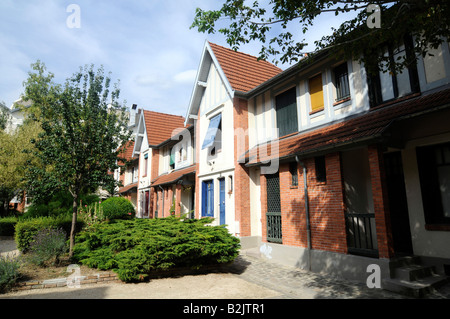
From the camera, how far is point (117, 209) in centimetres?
1869

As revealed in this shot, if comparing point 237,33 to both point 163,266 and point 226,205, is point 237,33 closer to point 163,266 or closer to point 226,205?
point 163,266

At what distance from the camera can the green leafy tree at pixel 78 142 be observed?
372 inches

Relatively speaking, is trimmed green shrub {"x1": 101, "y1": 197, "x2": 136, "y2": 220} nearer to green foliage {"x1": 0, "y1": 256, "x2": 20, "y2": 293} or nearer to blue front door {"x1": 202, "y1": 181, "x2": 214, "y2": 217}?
blue front door {"x1": 202, "y1": 181, "x2": 214, "y2": 217}

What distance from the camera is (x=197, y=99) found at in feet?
54.3

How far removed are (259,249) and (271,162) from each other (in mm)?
3794

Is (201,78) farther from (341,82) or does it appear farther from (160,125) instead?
(160,125)

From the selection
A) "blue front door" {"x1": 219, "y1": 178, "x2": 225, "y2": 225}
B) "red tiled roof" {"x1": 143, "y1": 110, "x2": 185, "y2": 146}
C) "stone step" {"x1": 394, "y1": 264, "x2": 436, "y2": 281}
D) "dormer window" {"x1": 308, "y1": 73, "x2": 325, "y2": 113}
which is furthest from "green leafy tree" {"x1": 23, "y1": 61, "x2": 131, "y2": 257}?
"red tiled roof" {"x1": 143, "y1": 110, "x2": 185, "y2": 146}

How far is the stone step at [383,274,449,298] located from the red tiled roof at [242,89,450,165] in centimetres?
343

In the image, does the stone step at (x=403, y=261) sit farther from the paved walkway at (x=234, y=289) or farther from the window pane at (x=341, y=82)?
the window pane at (x=341, y=82)

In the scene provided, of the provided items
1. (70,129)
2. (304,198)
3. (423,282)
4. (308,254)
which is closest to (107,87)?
(70,129)

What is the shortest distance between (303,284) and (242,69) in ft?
36.9

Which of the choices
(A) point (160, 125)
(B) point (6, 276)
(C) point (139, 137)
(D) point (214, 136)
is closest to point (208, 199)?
(D) point (214, 136)

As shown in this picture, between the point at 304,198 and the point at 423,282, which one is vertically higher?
the point at 304,198

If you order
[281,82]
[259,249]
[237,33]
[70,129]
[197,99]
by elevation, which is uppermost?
[197,99]
